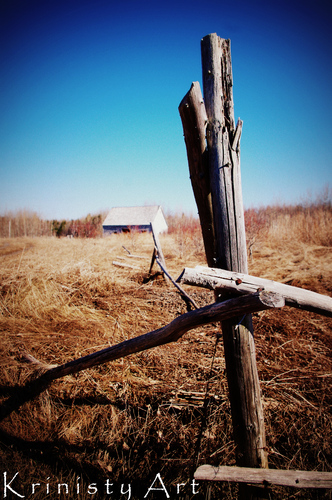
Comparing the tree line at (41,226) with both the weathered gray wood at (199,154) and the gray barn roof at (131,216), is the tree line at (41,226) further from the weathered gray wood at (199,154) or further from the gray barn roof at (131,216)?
the weathered gray wood at (199,154)

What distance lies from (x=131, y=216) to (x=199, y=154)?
29404mm

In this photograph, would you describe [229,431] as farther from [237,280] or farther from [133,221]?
[133,221]

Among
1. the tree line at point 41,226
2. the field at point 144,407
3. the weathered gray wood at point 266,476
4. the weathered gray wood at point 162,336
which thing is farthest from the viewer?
the tree line at point 41,226

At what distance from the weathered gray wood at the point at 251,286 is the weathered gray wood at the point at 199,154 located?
0.83ft

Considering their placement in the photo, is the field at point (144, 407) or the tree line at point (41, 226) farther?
the tree line at point (41, 226)

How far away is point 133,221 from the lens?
29219 millimetres

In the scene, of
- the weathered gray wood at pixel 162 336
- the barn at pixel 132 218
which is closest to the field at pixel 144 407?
the weathered gray wood at pixel 162 336

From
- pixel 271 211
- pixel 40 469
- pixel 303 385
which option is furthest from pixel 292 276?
pixel 271 211

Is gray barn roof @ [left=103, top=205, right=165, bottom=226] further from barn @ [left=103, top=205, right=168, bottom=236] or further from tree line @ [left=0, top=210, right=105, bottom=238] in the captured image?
tree line @ [left=0, top=210, right=105, bottom=238]

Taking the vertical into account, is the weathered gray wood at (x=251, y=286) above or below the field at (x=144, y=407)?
above

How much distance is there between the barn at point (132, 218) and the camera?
28219 millimetres

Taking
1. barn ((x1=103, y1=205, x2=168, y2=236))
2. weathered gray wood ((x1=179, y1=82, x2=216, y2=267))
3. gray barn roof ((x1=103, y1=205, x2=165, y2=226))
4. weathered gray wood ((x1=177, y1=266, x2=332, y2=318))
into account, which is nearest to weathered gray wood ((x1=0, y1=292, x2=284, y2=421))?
weathered gray wood ((x1=177, y1=266, x2=332, y2=318))

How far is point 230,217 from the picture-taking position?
4.46 feet

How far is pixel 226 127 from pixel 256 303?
1.06 m
